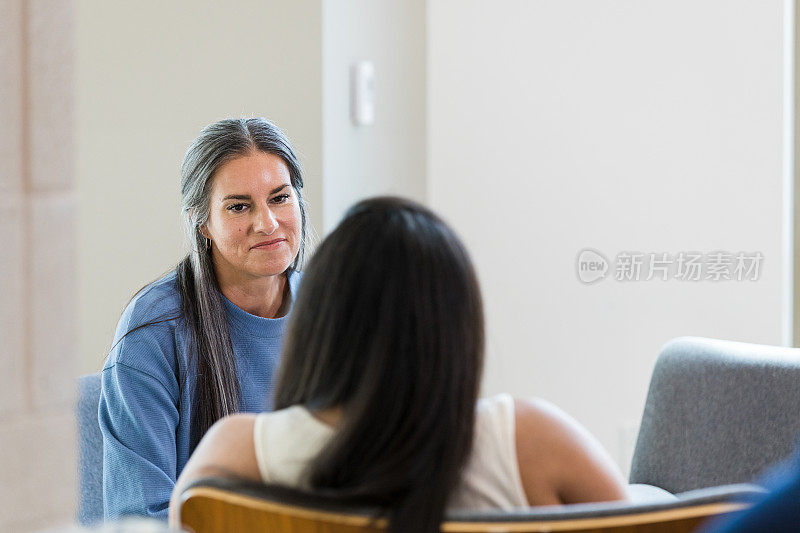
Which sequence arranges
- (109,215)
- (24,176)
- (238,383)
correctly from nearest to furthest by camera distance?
(24,176)
(238,383)
(109,215)

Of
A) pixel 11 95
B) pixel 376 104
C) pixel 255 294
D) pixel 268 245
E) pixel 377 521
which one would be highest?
pixel 376 104

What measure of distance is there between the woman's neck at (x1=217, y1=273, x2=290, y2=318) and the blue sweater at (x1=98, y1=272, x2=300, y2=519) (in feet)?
0.42

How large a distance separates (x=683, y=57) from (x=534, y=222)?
2.35 feet

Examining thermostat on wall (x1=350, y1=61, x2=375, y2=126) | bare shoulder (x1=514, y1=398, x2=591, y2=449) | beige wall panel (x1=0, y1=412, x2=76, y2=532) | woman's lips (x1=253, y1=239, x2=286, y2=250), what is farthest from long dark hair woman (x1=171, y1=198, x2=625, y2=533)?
thermostat on wall (x1=350, y1=61, x2=375, y2=126)

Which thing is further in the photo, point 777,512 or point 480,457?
point 480,457

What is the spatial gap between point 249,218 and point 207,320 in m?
0.24

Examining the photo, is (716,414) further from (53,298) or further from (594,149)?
(53,298)

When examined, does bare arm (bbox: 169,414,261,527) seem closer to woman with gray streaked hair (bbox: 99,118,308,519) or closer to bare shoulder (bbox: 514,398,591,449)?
bare shoulder (bbox: 514,398,591,449)

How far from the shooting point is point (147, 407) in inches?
74.7

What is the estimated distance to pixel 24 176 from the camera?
94cm

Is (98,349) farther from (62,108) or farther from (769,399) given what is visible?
(62,108)

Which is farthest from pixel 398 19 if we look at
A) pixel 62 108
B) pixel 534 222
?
pixel 62 108

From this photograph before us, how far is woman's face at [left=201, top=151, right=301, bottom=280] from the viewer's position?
2.10 metres

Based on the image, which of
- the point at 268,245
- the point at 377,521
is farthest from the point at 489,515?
the point at 268,245
